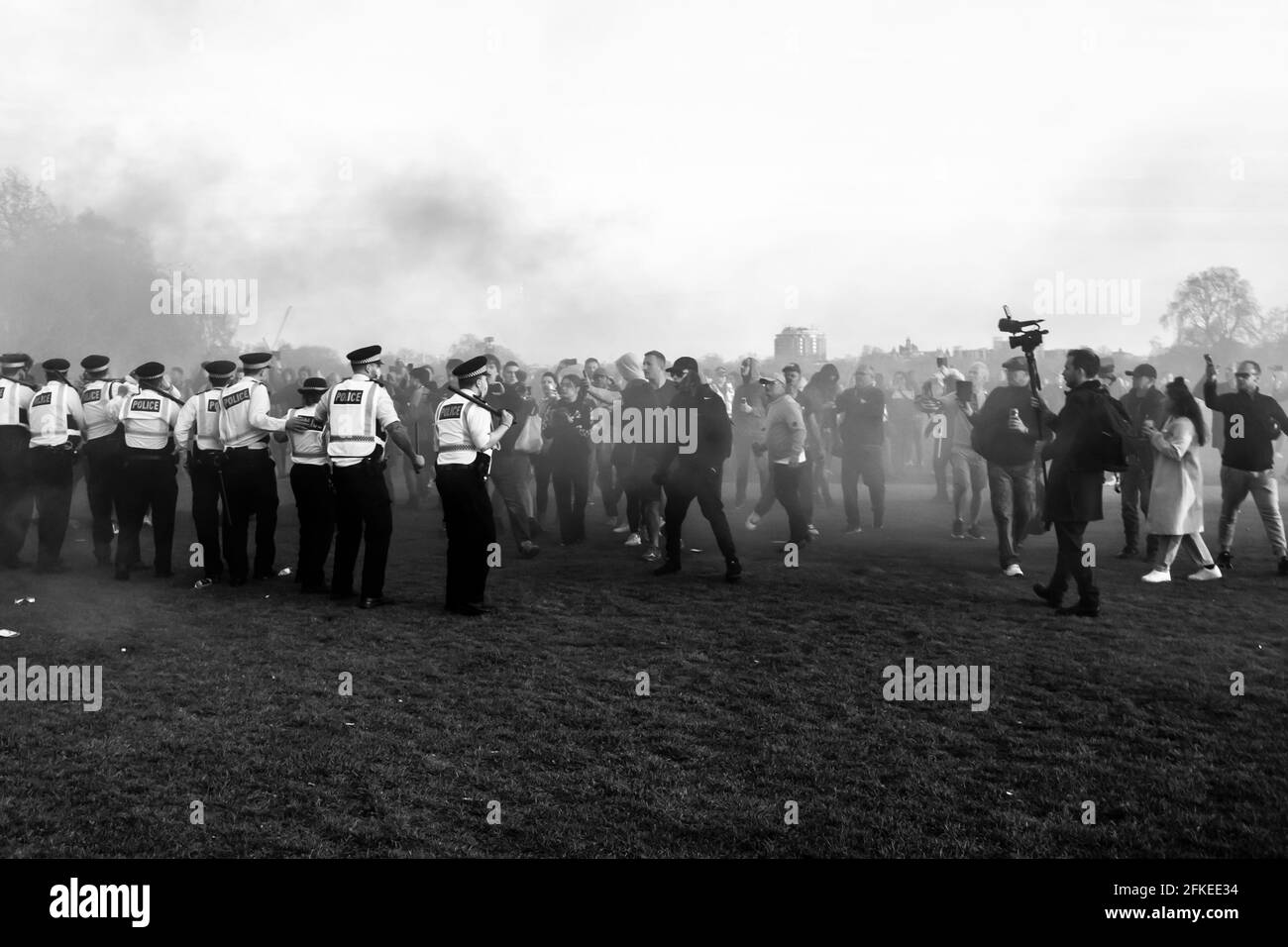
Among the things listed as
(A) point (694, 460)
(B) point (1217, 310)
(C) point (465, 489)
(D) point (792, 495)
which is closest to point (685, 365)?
(A) point (694, 460)

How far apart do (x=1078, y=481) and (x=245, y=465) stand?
313 inches

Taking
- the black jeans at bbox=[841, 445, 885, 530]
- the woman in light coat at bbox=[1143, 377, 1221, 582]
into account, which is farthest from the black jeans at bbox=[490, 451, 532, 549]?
the woman in light coat at bbox=[1143, 377, 1221, 582]

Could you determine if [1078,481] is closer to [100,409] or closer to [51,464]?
[100,409]

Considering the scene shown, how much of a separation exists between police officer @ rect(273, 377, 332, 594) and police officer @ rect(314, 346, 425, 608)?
21.4 inches

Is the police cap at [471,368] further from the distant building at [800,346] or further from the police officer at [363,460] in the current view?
the distant building at [800,346]

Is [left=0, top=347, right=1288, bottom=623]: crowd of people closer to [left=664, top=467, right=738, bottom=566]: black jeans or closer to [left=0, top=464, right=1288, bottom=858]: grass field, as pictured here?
[left=664, top=467, right=738, bottom=566]: black jeans

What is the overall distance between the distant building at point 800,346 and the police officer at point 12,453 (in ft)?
143

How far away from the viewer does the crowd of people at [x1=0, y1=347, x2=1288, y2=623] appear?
28.2 feet

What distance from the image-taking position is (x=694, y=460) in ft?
32.4

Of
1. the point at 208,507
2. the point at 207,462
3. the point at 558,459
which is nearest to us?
the point at 208,507

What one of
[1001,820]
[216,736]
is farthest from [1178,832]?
[216,736]

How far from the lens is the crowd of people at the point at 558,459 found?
8.59m

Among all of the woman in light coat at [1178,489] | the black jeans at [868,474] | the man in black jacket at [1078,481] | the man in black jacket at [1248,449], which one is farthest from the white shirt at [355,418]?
the man in black jacket at [1248,449]
